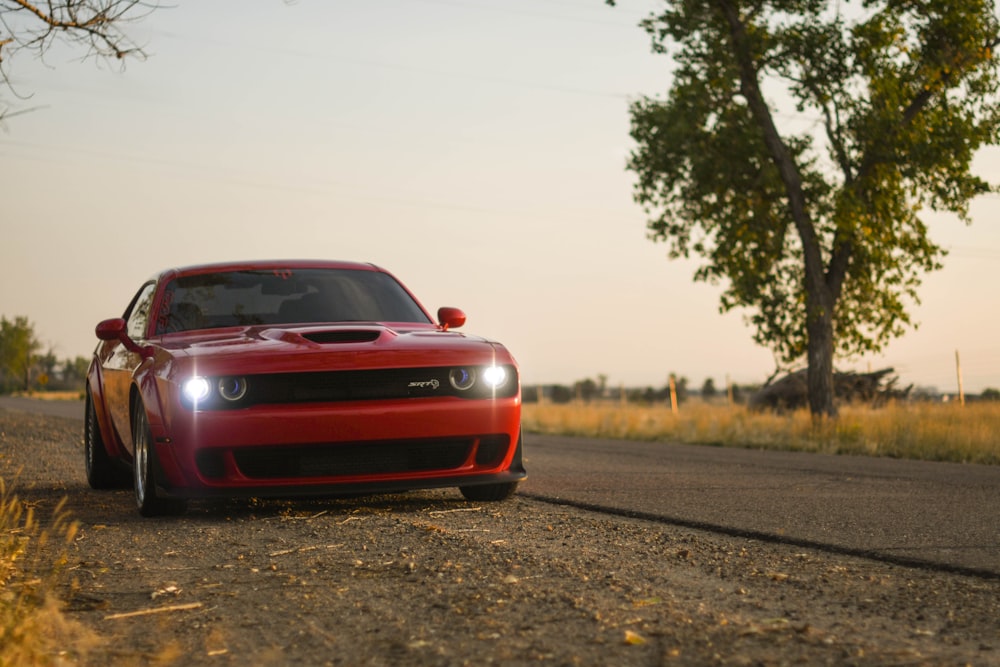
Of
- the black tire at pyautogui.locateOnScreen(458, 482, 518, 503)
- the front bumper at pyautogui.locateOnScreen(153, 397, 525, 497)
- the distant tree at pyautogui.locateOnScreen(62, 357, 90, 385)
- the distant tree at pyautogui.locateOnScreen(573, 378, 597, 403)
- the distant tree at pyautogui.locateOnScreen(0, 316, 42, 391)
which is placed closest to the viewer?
the front bumper at pyautogui.locateOnScreen(153, 397, 525, 497)

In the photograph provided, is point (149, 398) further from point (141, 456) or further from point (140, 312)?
point (140, 312)

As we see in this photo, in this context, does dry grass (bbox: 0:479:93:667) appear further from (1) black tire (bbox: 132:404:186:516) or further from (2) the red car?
(2) the red car

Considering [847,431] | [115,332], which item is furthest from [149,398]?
[847,431]

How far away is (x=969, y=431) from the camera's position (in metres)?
15.2

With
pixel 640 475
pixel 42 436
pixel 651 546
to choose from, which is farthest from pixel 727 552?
pixel 42 436

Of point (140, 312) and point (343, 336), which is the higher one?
point (140, 312)

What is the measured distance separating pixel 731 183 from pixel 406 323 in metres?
13.8

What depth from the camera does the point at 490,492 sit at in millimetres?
7402

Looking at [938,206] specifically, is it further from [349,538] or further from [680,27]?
[349,538]

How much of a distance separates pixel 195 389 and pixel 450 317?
2.01 metres

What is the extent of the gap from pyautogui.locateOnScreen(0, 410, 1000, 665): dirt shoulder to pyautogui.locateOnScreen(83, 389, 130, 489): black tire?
195 centimetres

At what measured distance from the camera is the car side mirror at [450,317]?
7930mm

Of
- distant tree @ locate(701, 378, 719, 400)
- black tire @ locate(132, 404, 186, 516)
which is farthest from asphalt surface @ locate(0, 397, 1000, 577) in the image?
distant tree @ locate(701, 378, 719, 400)

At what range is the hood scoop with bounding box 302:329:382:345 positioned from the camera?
6.84m
